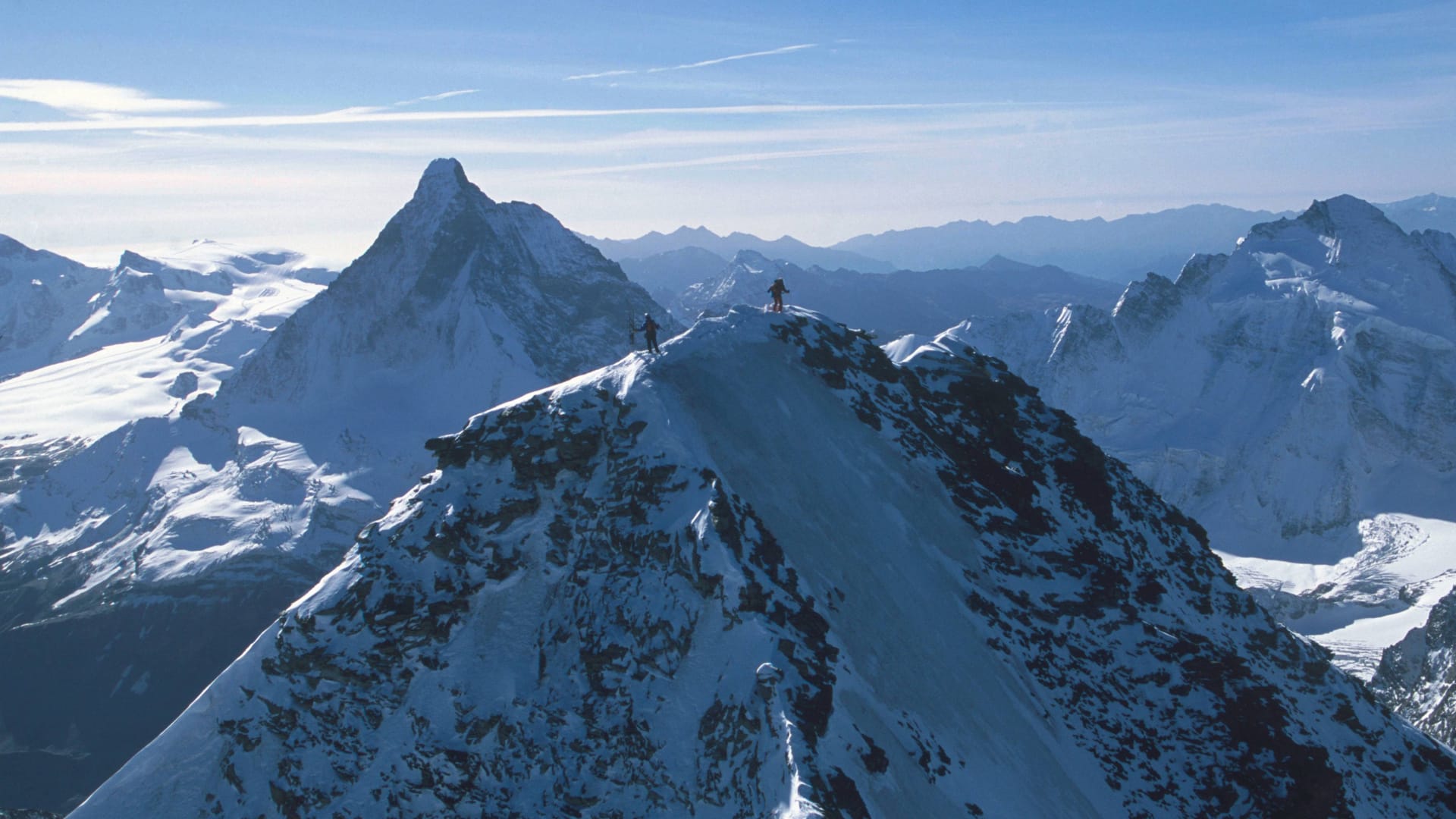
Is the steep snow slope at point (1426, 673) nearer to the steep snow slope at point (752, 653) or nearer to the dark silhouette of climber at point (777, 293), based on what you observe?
the steep snow slope at point (752, 653)

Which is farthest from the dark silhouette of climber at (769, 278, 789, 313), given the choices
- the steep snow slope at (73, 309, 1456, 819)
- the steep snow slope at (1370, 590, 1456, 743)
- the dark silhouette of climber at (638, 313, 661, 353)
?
the steep snow slope at (1370, 590, 1456, 743)

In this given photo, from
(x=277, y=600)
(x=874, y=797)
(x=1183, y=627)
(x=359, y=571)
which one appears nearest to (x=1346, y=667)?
(x=1183, y=627)

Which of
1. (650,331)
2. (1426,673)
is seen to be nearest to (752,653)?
(650,331)

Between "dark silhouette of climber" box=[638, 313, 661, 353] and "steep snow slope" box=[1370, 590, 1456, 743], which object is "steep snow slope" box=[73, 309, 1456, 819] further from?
"steep snow slope" box=[1370, 590, 1456, 743]

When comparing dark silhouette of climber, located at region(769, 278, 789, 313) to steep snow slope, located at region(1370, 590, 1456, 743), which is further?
steep snow slope, located at region(1370, 590, 1456, 743)

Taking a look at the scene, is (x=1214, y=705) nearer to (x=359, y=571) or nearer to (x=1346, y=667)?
(x=359, y=571)

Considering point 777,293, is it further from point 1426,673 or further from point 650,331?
point 1426,673

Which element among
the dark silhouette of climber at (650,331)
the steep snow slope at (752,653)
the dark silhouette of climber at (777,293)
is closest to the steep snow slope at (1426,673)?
the steep snow slope at (752,653)
